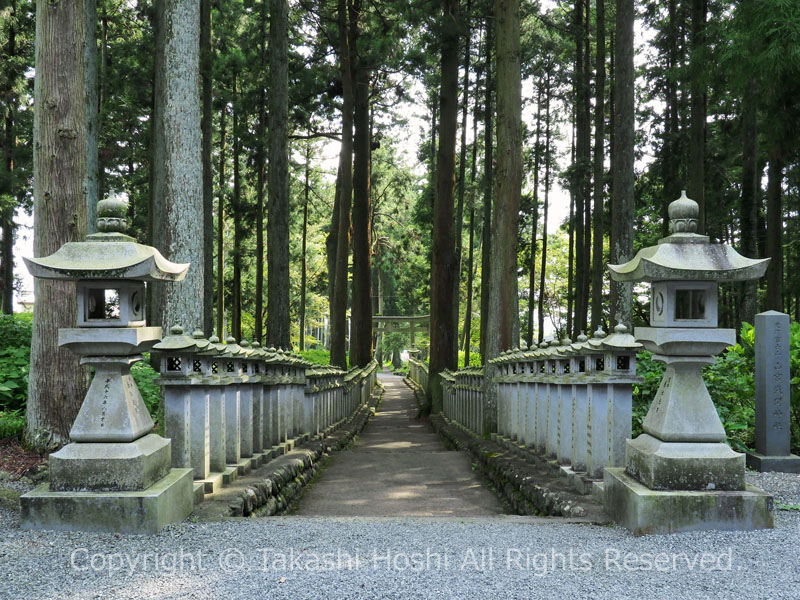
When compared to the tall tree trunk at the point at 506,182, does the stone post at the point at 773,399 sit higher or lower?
lower

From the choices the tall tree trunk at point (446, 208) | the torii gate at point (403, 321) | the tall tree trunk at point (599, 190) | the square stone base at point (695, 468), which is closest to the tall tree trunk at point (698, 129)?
the tall tree trunk at point (599, 190)

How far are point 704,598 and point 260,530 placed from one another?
2.69 meters

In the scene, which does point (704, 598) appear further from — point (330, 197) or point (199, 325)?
point (330, 197)

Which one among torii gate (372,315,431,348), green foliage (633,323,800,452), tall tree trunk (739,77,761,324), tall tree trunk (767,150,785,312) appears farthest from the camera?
torii gate (372,315,431,348)

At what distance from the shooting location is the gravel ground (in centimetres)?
323

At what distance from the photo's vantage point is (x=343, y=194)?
69.2 feet

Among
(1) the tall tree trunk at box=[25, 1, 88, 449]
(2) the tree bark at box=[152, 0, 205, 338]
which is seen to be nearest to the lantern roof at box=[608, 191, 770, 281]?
(2) the tree bark at box=[152, 0, 205, 338]

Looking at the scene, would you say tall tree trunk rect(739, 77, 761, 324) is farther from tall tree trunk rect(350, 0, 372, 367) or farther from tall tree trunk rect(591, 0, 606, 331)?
tall tree trunk rect(350, 0, 372, 367)

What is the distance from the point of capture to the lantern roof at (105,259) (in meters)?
4.30

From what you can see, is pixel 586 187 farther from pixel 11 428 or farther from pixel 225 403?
pixel 11 428

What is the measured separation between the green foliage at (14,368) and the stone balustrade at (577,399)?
6.32 meters

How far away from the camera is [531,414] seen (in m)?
8.31

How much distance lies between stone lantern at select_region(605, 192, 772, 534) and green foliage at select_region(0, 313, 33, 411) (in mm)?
7139

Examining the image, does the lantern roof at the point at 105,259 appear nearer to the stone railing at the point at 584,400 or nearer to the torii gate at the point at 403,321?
the stone railing at the point at 584,400
